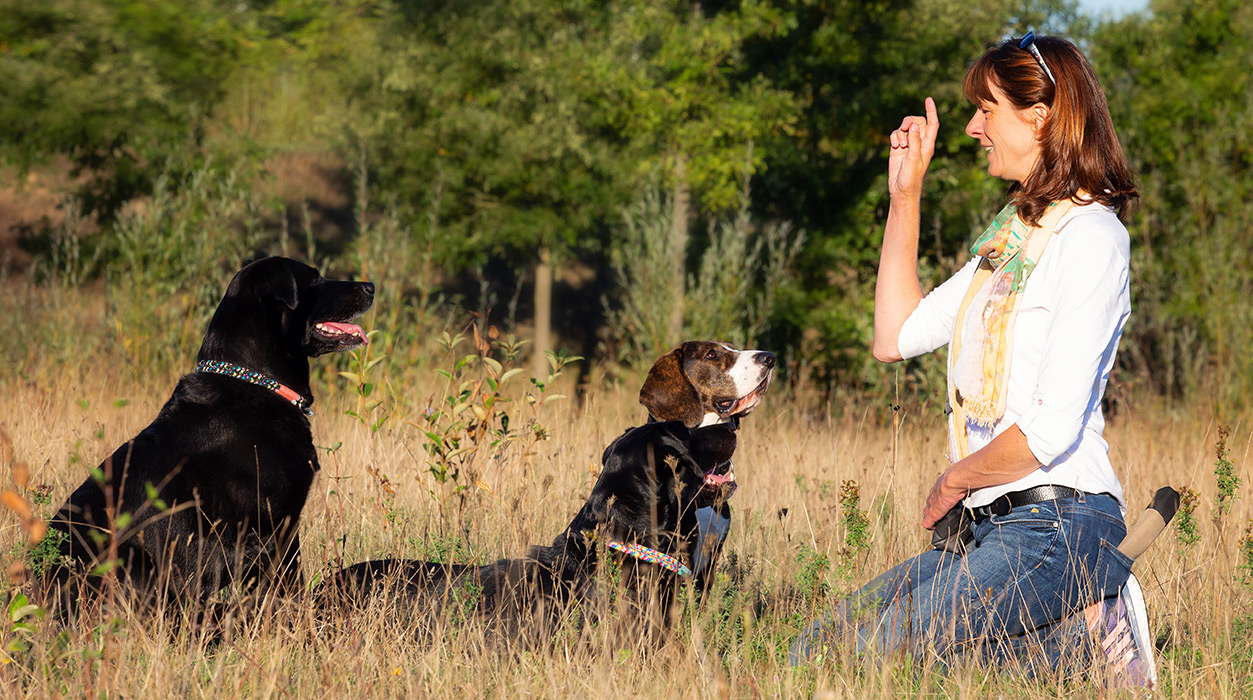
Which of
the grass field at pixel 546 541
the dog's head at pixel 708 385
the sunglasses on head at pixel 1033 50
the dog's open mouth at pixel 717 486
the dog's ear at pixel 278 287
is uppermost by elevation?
the sunglasses on head at pixel 1033 50

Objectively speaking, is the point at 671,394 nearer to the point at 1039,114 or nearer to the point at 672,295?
the point at 1039,114

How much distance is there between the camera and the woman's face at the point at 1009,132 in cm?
308

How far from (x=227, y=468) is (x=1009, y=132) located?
2746mm

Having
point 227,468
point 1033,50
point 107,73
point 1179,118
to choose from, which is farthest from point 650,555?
point 1179,118

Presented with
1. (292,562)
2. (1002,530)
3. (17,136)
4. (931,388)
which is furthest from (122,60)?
(1002,530)

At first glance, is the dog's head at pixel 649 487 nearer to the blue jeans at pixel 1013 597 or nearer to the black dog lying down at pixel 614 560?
the black dog lying down at pixel 614 560

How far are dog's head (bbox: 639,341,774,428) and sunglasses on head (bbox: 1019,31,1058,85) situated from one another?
6.11 ft

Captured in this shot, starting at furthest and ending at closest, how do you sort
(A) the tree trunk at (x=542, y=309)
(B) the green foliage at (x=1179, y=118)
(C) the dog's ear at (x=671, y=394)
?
(A) the tree trunk at (x=542, y=309), (B) the green foliage at (x=1179, y=118), (C) the dog's ear at (x=671, y=394)

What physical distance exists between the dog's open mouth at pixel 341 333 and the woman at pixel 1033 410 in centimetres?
207

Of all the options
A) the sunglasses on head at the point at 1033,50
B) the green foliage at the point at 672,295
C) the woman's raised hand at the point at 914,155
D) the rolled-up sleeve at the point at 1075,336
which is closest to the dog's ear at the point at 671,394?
the woman's raised hand at the point at 914,155

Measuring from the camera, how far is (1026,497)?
2.91 meters

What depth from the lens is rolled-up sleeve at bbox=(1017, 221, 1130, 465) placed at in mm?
2705

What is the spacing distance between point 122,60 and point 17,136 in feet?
5.99

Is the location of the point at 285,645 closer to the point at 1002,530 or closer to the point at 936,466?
the point at 1002,530
